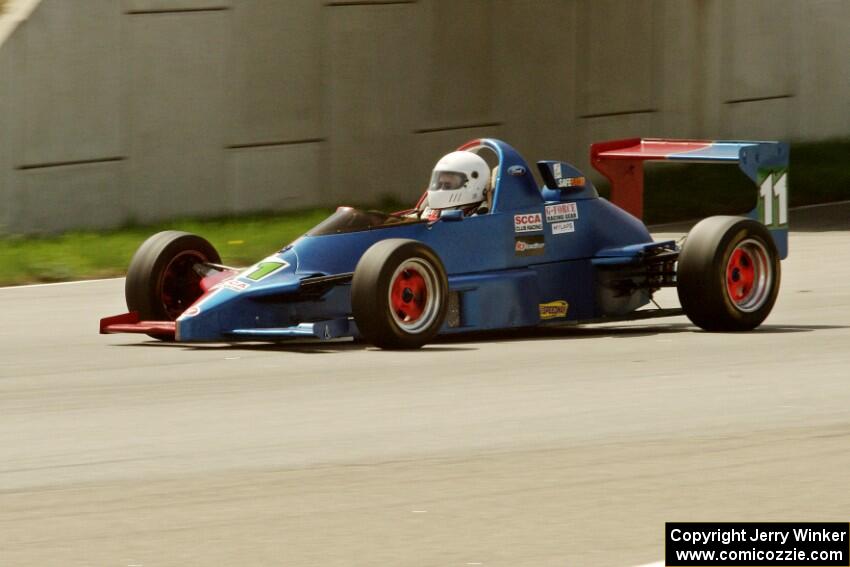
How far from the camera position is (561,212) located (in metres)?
12.4

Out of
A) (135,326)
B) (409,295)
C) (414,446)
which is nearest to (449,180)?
(409,295)

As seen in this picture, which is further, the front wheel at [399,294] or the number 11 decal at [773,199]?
the number 11 decal at [773,199]

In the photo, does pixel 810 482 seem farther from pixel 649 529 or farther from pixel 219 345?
pixel 219 345

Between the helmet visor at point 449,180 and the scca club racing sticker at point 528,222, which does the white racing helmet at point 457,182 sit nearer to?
the helmet visor at point 449,180

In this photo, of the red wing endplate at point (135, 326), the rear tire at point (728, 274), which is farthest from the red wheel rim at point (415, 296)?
the rear tire at point (728, 274)

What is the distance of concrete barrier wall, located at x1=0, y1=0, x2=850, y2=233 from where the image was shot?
1916 cm

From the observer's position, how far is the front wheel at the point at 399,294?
10703mm

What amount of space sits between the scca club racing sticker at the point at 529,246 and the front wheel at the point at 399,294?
1037mm

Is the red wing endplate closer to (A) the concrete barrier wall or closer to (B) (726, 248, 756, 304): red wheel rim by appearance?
(B) (726, 248, 756, 304): red wheel rim

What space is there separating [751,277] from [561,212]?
4.39 ft

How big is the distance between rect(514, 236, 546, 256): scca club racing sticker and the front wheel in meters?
1.04

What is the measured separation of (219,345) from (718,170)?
1437cm

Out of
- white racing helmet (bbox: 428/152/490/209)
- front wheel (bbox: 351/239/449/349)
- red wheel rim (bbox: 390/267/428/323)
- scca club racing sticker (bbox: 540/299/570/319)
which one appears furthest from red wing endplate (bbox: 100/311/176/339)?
scca club racing sticker (bbox: 540/299/570/319)

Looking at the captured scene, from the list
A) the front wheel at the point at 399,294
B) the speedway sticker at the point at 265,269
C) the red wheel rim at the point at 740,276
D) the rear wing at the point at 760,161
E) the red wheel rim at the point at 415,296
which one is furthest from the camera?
the rear wing at the point at 760,161
